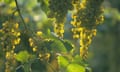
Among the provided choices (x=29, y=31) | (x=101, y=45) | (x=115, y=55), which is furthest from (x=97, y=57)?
(x=29, y=31)

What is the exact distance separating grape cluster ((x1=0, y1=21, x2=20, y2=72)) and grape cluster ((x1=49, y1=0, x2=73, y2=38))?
0.20 meters

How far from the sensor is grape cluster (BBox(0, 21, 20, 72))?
229cm

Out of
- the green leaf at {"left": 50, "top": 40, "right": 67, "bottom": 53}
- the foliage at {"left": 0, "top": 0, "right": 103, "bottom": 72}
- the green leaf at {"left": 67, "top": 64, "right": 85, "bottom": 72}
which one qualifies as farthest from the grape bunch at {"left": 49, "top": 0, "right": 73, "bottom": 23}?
the green leaf at {"left": 67, "top": 64, "right": 85, "bottom": 72}

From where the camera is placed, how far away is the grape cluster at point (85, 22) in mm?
2350

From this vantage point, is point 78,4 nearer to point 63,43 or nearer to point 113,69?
point 63,43

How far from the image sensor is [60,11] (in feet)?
7.67

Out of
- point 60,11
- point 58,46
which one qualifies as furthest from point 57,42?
point 60,11

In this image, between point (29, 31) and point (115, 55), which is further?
point (115, 55)

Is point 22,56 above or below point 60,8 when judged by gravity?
below

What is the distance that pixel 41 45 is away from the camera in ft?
7.64

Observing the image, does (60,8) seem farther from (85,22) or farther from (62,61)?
(62,61)

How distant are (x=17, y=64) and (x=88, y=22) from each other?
0.41 meters

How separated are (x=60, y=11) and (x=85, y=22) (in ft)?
0.42

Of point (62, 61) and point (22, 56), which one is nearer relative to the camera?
point (62, 61)
